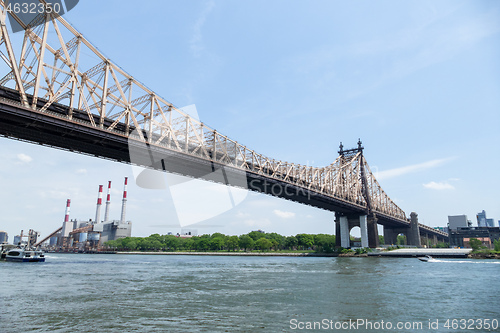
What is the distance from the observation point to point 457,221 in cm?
15575

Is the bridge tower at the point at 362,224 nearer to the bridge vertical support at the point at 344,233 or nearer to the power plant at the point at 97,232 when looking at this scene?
the bridge vertical support at the point at 344,233

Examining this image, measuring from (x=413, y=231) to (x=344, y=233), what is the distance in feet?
136

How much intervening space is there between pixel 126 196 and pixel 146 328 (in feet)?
515

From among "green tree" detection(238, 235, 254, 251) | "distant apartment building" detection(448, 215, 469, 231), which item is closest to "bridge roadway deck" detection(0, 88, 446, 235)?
"green tree" detection(238, 235, 254, 251)

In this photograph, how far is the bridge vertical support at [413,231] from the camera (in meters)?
114

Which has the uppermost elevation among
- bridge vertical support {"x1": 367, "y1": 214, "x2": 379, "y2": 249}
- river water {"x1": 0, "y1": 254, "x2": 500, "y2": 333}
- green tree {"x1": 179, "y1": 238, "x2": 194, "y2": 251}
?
bridge vertical support {"x1": 367, "y1": 214, "x2": 379, "y2": 249}

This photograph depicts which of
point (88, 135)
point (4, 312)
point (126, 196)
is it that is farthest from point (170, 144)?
point (126, 196)

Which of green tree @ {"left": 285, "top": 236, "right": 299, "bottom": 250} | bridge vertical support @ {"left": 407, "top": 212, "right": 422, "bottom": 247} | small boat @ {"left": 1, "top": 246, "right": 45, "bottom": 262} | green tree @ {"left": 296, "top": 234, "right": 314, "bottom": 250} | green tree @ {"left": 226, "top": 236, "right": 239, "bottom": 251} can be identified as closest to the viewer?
small boat @ {"left": 1, "top": 246, "right": 45, "bottom": 262}

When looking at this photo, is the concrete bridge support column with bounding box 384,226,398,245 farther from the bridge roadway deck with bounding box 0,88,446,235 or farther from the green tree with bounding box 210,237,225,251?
the bridge roadway deck with bounding box 0,88,446,235

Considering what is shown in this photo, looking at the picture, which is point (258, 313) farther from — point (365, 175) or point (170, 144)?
point (365, 175)

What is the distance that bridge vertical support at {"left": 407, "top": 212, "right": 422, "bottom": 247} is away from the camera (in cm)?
11431

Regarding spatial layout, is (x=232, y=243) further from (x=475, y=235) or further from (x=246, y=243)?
(x=475, y=235)

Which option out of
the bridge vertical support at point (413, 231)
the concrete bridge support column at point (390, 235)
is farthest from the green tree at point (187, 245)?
the bridge vertical support at point (413, 231)

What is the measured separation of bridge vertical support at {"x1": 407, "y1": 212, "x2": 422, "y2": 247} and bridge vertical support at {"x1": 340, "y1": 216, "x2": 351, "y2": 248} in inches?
1539
